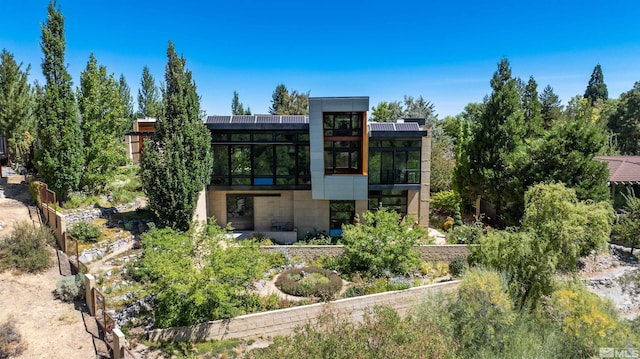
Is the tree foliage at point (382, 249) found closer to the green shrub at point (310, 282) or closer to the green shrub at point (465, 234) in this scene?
the green shrub at point (310, 282)

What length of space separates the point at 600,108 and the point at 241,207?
5591cm

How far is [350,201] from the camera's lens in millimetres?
22344

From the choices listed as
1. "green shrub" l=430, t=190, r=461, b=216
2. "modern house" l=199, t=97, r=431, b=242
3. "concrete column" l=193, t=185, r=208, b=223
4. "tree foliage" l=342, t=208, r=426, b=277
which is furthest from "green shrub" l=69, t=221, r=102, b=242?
"green shrub" l=430, t=190, r=461, b=216

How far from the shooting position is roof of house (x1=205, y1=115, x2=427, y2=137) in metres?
21.1

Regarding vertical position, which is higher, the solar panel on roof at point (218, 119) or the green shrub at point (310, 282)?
the solar panel on roof at point (218, 119)

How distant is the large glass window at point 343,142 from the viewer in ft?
71.8

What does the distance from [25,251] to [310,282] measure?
1084cm

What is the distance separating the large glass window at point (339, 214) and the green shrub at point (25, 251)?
44.8ft

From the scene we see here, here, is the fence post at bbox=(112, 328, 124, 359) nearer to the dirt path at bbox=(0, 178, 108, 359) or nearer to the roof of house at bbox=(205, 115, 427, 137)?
the dirt path at bbox=(0, 178, 108, 359)

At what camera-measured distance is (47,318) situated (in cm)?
1219

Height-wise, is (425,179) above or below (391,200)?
above

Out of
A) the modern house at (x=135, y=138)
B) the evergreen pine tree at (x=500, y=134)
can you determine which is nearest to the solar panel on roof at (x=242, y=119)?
the evergreen pine tree at (x=500, y=134)

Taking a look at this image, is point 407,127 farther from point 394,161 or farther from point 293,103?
point 293,103

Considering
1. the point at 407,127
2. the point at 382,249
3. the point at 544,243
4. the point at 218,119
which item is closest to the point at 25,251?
the point at 218,119
